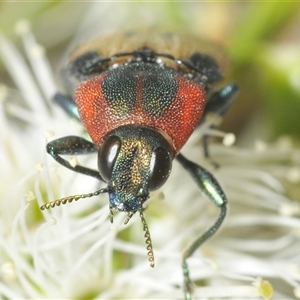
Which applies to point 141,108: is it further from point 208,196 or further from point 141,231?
point 141,231

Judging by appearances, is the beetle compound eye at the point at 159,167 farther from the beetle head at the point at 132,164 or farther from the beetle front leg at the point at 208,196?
the beetle front leg at the point at 208,196

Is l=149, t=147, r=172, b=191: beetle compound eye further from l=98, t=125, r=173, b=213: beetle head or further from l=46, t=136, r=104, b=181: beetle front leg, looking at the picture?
l=46, t=136, r=104, b=181: beetle front leg

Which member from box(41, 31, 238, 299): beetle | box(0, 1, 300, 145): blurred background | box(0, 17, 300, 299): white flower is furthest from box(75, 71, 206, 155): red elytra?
box(0, 1, 300, 145): blurred background

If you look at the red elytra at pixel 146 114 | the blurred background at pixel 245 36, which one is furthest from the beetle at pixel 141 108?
the blurred background at pixel 245 36

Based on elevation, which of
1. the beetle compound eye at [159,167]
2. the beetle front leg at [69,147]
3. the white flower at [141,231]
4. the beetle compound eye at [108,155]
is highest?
the beetle compound eye at [108,155]

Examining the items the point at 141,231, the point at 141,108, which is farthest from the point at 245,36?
the point at 141,108
